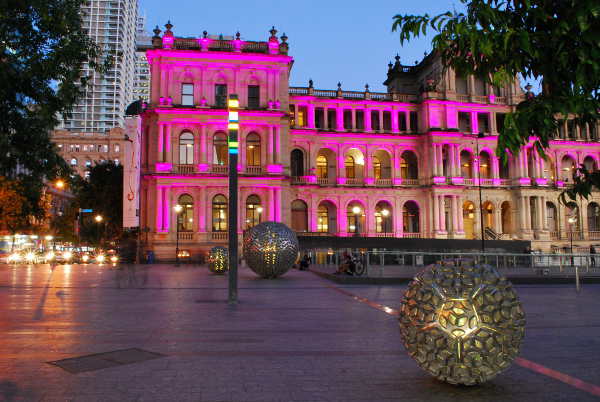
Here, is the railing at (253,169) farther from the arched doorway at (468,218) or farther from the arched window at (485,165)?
the arched window at (485,165)

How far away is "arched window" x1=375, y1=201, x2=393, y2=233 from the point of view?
51625 mm

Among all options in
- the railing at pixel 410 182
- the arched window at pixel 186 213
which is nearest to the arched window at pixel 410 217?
the railing at pixel 410 182

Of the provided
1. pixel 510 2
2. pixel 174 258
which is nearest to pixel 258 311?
pixel 510 2

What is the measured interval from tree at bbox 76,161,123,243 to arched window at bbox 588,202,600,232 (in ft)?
168

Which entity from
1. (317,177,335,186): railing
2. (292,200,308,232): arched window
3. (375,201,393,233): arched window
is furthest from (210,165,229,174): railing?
(375,201,393,233): arched window

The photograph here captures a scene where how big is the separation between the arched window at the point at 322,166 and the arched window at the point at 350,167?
236cm

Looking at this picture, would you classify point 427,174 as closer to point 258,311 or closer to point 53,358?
point 258,311

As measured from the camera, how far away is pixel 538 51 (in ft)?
14.8

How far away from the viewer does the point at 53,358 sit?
6637 mm

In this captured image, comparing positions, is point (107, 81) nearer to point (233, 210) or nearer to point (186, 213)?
point (186, 213)

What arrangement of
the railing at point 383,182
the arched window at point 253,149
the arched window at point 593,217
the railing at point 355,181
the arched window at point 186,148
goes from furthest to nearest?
1. the arched window at point 593,217
2. the railing at point 383,182
3. the railing at point 355,181
4. the arched window at point 253,149
5. the arched window at point 186,148

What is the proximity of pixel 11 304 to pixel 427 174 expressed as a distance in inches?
1749

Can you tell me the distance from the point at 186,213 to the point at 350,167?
1947 centimetres

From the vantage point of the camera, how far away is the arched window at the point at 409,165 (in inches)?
2115
